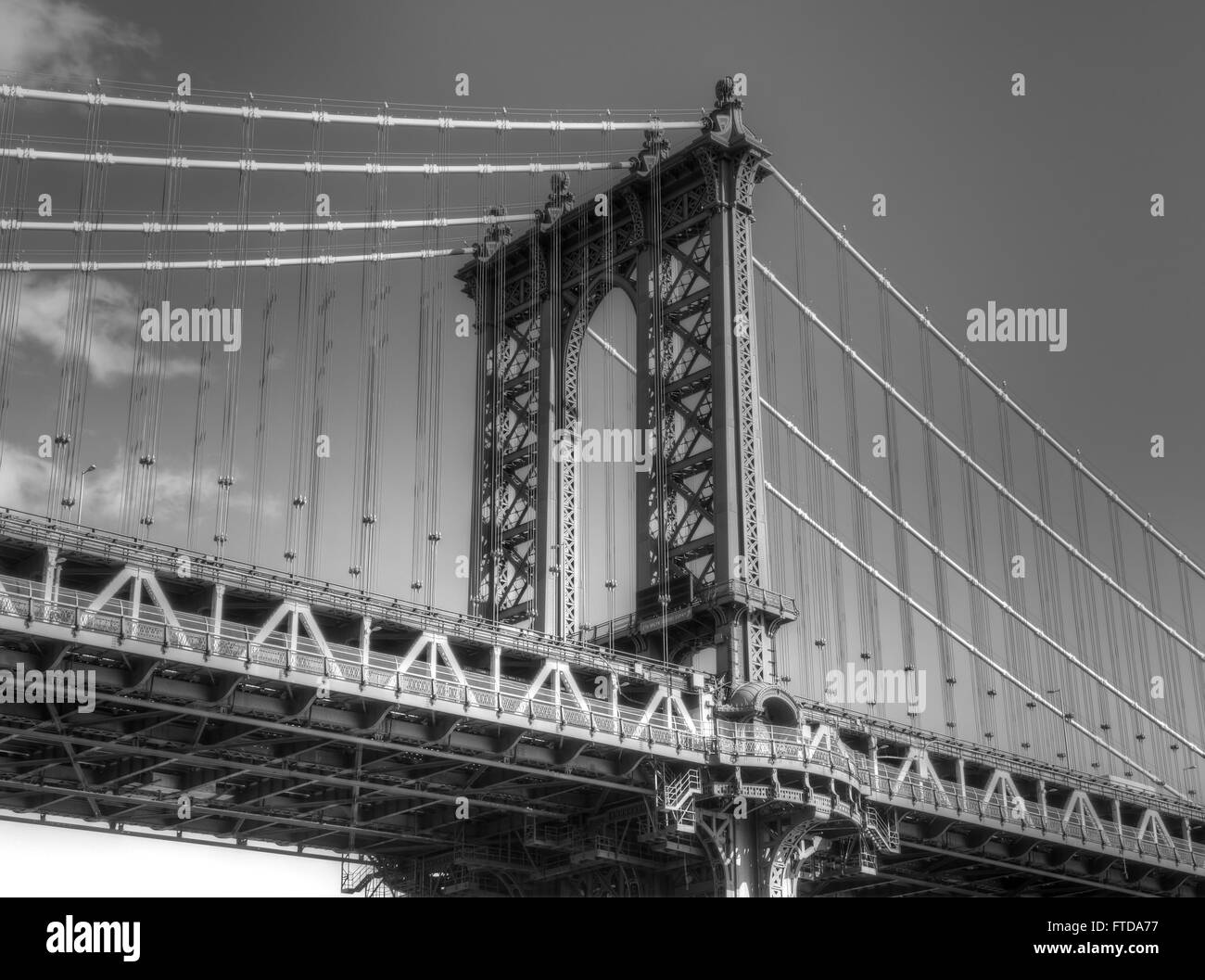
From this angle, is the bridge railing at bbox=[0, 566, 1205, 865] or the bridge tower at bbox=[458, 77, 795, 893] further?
the bridge tower at bbox=[458, 77, 795, 893]

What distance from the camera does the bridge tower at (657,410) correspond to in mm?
65062

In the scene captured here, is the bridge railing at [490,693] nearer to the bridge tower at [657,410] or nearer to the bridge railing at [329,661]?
the bridge railing at [329,661]

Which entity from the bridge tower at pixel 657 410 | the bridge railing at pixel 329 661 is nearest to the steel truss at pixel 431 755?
the bridge railing at pixel 329 661

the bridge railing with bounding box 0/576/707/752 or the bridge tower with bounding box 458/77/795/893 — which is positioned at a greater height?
the bridge tower with bounding box 458/77/795/893

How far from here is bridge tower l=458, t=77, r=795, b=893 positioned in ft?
213

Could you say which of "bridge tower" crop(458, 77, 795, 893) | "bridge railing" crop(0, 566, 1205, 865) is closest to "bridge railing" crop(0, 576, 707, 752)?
"bridge railing" crop(0, 566, 1205, 865)

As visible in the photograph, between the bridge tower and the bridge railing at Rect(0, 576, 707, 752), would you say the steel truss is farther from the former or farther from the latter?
the bridge tower

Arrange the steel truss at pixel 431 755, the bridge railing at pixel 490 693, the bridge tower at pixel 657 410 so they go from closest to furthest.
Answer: the bridge railing at pixel 490 693 < the steel truss at pixel 431 755 < the bridge tower at pixel 657 410

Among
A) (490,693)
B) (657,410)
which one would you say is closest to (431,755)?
(490,693)

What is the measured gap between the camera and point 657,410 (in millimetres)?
70375

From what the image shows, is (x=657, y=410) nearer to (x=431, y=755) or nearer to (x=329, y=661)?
(x=431, y=755)

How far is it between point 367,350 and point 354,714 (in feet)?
73.9
